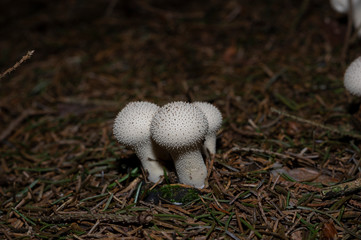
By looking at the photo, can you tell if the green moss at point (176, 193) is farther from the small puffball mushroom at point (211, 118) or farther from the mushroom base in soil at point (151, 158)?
the small puffball mushroom at point (211, 118)

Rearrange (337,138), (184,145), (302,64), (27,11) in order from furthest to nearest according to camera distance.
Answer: (27,11), (302,64), (337,138), (184,145)

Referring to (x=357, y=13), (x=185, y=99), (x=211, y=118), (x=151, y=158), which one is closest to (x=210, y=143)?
(x=211, y=118)

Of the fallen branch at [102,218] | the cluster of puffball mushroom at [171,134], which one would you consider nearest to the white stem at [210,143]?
the cluster of puffball mushroom at [171,134]

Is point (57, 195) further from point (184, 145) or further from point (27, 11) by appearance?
point (27, 11)

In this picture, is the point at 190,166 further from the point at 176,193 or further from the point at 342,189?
the point at 342,189

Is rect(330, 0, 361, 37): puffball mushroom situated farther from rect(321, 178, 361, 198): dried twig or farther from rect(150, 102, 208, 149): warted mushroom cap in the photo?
rect(150, 102, 208, 149): warted mushroom cap

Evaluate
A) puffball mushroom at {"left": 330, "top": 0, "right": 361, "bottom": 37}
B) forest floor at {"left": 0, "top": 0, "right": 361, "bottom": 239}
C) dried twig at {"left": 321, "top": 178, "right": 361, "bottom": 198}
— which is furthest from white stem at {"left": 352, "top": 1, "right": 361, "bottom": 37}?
dried twig at {"left": 321, "top": 178, "right": 361, "bottom": 198}

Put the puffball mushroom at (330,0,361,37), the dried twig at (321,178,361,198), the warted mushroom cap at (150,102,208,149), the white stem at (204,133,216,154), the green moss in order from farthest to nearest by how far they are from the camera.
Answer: the puffball mushroom at (330,0,361,37), the white stem at (204,133,216,154), the green moss, the dried twig at (321,178,361,198), the warted mushroom cap at (150,102,208,149)

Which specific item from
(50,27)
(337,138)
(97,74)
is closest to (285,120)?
(337,138)
